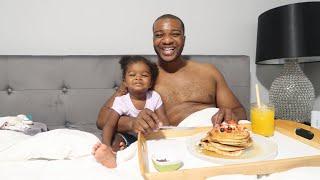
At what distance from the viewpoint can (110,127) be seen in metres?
1.60

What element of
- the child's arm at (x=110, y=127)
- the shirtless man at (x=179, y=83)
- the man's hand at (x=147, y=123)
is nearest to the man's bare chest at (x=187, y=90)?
the shirtless man at (x=179, y=83)

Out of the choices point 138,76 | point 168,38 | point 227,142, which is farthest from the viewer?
point 168,38

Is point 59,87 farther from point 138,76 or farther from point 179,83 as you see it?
point 179,83

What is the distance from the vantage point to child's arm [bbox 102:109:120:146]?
5.14 ft

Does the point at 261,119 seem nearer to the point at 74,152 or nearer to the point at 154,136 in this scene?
the point at 154,136

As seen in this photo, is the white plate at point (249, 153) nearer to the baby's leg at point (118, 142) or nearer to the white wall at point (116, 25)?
the baby's leg at point (118, 142)

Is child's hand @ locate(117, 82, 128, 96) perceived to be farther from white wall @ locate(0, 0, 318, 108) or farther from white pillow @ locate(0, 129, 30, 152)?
white pillow @ locate(0, 129, 30, 152)

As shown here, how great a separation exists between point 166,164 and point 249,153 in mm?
319

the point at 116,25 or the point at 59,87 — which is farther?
the point at 116,25

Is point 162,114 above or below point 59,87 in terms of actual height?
below

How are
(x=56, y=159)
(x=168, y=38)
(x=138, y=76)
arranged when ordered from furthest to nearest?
(x=168, y=38) → (x=138, y=76) → (x=56, y=159)

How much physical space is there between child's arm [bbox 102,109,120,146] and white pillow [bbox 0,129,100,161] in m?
0.35

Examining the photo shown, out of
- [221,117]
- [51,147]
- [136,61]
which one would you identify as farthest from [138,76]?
[51,147]

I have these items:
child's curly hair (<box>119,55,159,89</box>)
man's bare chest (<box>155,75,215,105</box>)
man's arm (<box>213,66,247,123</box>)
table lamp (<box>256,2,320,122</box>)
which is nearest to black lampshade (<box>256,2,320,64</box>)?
table lamp (<box>256,2,320,122</box>)
